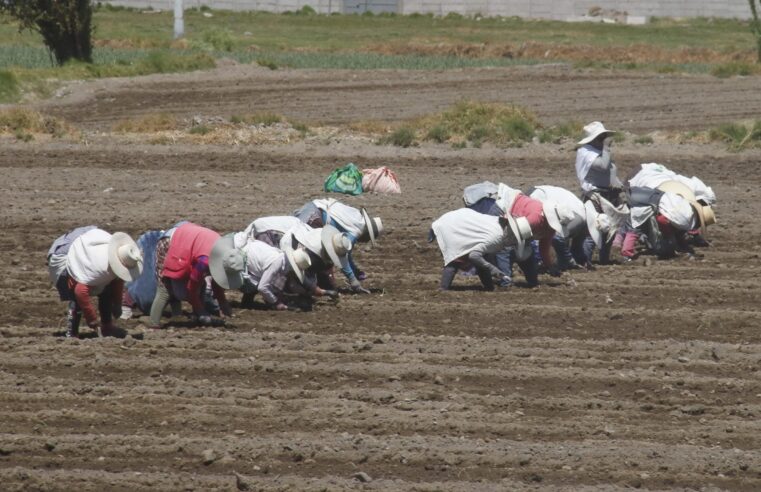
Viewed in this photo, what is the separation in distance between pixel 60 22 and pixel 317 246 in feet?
96.7

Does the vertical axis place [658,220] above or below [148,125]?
above

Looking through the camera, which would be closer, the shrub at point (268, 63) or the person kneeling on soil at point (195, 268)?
the person kneeling on soil at point (195, 268)

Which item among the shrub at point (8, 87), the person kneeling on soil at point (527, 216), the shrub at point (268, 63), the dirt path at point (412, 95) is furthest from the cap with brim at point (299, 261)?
the shrub at point (268, 63)

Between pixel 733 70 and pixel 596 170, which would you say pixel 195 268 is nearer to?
pixel 596 170

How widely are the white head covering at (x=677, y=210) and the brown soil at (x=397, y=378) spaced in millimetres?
628

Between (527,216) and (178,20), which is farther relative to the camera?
(178,20)

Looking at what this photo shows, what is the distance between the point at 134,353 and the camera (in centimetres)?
1302

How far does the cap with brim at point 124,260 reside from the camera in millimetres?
13000

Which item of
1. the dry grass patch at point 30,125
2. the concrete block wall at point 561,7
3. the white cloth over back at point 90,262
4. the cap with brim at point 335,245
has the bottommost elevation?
the concrete block wall at point 561,7

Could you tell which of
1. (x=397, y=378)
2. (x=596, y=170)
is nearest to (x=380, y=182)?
(x=596, y=170)

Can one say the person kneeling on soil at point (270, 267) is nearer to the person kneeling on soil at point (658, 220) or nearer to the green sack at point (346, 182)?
the person kneeling on soil at point (658, 220)

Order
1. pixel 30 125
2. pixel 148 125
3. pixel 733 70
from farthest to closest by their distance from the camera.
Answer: pixel 733 70
pixel 148 125
pixel 30 125

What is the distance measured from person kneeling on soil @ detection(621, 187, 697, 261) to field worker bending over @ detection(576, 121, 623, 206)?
0.39 metres

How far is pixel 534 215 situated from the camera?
655 inches
